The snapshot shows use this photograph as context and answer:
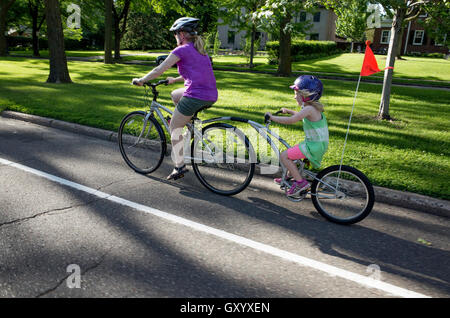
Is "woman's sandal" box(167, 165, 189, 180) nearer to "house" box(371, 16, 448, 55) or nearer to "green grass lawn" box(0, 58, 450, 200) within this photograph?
"green grass lawn" box(0, 58, 450, 200)

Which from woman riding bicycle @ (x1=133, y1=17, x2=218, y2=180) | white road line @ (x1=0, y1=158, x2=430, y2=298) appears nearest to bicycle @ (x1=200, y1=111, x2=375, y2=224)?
woman riding bicycle @ (x1=133, y1=17, x2=218, y2=180)

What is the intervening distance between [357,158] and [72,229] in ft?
15.1

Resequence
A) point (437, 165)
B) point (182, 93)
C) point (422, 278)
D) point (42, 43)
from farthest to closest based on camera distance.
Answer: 1. point (42, 43)
2. point (437, 165)
3. point (182, 93)
4. point (422, 278)

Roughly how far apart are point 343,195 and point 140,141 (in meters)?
3.07

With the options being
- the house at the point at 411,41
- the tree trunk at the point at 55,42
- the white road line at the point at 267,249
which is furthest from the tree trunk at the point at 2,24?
the house at the point at 411,41

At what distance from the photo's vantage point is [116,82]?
47.8 ft

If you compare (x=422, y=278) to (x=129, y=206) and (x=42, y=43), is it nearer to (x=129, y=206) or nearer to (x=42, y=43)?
(x=129, y=206)

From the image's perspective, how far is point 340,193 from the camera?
390 cm

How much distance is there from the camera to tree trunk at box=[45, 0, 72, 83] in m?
12.5

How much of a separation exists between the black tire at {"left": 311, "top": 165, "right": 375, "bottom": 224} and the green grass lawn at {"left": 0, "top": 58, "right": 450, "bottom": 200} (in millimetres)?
1242

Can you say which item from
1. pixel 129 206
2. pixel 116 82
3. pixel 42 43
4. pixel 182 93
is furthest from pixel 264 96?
pixel 42 43

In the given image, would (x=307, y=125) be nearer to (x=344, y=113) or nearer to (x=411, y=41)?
(x=344, y=113)

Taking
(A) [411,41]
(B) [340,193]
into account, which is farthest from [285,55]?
(A) [411,41]
